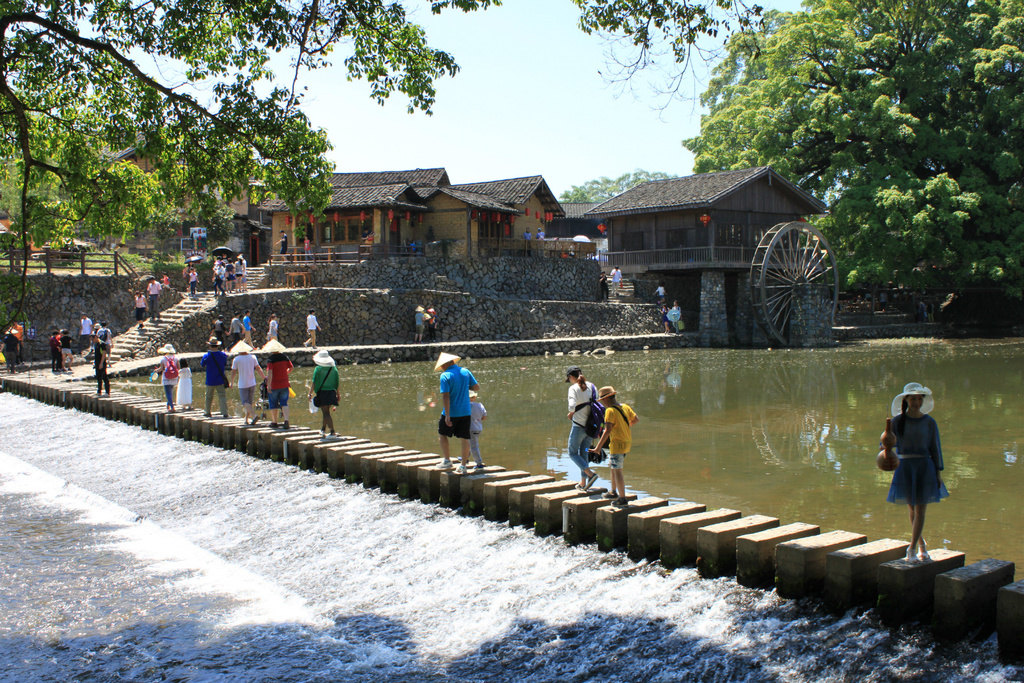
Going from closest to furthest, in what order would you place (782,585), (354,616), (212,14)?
(782,585) → (354,616) → (212,14)

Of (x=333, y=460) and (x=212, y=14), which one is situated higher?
(x=212, y=14)

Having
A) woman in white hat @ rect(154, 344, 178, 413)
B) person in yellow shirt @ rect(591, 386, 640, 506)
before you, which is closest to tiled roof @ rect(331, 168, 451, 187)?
woman in white hat @ rect(154, 344, 178, 413)

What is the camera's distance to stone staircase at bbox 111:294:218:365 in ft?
91.4

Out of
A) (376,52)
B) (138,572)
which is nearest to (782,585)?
(138,572)

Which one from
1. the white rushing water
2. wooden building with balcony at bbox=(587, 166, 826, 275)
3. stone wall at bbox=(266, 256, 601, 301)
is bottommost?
the white rushing water

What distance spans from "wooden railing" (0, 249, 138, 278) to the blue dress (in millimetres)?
30038

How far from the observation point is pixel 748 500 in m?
10.6

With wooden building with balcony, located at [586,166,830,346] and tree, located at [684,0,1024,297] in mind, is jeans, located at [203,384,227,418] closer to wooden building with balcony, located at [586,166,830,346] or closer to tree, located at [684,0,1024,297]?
wooden building with balcony, located at [586,166,830,346]

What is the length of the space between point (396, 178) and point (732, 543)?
4148cm

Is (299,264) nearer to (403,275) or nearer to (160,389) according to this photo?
(403,275)

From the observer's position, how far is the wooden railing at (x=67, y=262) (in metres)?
30.5

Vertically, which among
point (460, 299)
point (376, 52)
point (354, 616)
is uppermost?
point (376, 52)

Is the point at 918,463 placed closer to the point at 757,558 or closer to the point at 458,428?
the point at 757,558

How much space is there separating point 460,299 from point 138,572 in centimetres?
2765
